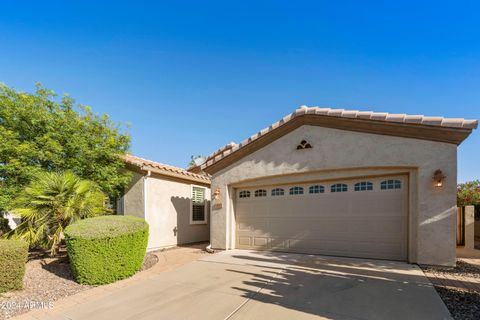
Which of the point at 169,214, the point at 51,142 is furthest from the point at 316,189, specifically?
the point at 51,142

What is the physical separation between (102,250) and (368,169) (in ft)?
27.4

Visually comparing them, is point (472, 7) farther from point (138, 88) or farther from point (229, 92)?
point (138, 88)

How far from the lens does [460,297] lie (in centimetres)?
450

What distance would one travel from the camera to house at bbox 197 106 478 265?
6.65 meters

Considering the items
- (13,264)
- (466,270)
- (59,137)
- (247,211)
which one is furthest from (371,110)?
(59,137)

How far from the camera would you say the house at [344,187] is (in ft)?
21.8

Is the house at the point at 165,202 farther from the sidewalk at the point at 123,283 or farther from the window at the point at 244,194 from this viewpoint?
the window at the point at 244,194

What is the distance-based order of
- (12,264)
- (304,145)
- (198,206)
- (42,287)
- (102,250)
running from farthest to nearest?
(198,206) < (304,145) < (102,250) < (42,287) < (12,264)

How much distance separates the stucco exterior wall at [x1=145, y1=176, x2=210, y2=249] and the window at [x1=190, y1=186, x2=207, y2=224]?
280mm

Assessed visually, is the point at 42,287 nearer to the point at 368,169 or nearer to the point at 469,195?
the point at 368,169

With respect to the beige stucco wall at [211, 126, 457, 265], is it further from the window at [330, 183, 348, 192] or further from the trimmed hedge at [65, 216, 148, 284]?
the trimmed hedge at [65, 216, 148, 284]

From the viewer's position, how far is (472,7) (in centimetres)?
731

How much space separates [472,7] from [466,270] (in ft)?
26.5

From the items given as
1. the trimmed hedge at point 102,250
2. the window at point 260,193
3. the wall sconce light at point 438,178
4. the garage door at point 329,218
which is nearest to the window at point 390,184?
the garage door at point 329,218
